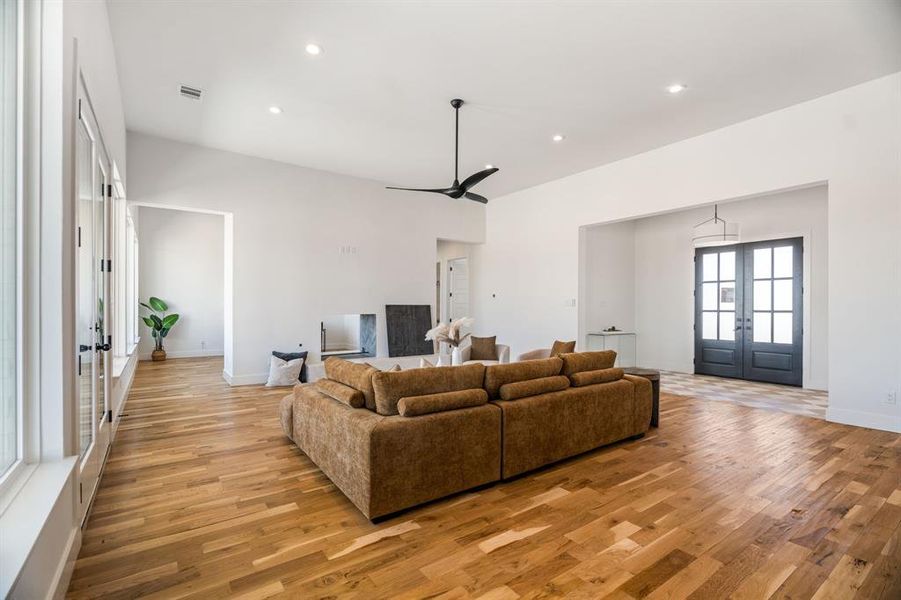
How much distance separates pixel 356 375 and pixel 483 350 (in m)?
3.19

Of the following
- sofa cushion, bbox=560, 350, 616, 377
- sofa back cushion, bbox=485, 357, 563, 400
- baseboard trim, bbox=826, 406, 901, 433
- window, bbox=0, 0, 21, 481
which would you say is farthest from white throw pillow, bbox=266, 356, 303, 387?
baseboard trim, bbox=826, 406, 901, 433

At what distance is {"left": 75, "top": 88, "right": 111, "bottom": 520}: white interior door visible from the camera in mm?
2303

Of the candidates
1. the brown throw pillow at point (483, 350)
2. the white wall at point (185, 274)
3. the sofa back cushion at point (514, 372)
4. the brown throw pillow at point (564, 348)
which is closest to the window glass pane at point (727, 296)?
the brown throw pillow at point (564, 348)

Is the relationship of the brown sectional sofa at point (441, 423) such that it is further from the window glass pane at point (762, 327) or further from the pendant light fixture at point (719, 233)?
the window glass pane at point (762, 327)

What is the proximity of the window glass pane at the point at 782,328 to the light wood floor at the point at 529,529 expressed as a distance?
3.01 m

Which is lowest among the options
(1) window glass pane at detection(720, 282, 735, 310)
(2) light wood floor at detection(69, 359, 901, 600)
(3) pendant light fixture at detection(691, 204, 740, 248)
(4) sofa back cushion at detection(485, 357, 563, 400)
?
(2) light wood floor at detection(69, 359, 901, 600)

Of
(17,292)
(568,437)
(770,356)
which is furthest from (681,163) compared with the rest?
(17,292)

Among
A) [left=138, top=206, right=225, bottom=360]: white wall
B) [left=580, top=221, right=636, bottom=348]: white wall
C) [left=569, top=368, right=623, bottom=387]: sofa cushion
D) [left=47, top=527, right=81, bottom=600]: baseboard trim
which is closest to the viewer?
[left=47, top=527, right=81, bottom=600]: baseboard trim

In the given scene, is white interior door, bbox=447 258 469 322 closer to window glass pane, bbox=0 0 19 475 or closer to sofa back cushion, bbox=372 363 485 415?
sofa back cushion, bbox=372 363 485 415

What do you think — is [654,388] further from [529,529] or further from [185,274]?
[185,274]

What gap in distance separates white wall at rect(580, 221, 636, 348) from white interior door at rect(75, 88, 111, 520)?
6.60 meters

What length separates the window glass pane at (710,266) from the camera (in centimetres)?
731

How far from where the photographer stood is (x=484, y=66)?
375cm

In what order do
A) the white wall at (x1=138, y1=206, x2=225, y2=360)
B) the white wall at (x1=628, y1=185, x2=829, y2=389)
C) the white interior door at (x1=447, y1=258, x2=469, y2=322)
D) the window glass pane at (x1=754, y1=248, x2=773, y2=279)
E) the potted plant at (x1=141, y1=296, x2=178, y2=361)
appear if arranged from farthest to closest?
the white interior door at (x1=447, y1=258, x2=469, y2=322) < the white wall at (x1=138, y1=206, x2=225, y2=360) < the potted plant at (x1=141, y1=296, x2=178, y2=361) < the window glass pane at (x1=754, y1=248, x2=773, y2=279) < the white wall at (x1=628, y1=185, x2=829, y2=389)
